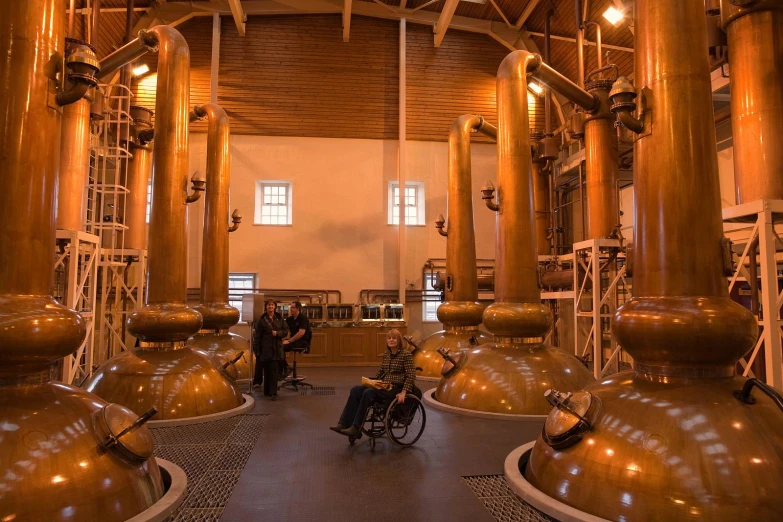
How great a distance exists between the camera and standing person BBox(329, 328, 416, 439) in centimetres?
509

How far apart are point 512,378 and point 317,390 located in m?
3.83

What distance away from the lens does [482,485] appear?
13.0 ft

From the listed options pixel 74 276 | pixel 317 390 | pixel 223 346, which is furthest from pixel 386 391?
pixel 74 276

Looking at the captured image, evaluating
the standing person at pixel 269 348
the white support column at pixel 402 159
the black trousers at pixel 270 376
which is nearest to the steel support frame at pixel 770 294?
the standing person at pixel 269 348

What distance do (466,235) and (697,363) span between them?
693 cm

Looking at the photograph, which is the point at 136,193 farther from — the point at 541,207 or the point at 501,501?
the point at 501,501

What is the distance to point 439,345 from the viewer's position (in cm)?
988

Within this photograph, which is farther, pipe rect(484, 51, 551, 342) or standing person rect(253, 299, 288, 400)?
standing person rect(253, 299, 288, 400)

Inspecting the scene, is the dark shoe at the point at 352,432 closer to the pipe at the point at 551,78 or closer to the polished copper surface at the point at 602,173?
the pipe at the point at 551,78

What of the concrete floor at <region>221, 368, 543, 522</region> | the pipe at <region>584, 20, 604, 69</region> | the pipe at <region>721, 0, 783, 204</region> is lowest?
the concrete floor at <region>221, 368, 543, 522</region>

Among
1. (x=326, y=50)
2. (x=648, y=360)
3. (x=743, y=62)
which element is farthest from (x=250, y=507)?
(x=326, y=50)

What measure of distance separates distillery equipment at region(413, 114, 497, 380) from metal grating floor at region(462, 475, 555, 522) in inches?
222

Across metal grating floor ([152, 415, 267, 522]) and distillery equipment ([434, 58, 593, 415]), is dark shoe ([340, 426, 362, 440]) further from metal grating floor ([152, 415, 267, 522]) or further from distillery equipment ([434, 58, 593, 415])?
distillery equipment ([434, 58, 593, 415])

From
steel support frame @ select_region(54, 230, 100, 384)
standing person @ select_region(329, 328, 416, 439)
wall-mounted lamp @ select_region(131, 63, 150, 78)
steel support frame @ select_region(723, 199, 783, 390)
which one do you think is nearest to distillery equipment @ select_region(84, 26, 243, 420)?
steel support frame @ select_region(54, 230, 100, 384)
